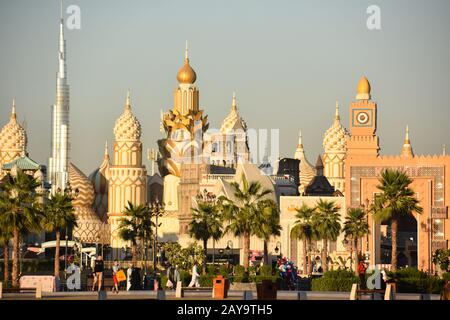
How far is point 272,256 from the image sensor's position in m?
130

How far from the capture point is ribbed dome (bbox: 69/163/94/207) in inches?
6969

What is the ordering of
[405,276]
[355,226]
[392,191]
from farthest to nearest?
[355,226] → [392,191] → [405,276]

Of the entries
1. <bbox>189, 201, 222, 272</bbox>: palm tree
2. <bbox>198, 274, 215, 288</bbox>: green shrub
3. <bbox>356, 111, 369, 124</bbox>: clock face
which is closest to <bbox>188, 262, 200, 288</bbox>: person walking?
<bbox>198, 274, 215, 288</bbox>: green shrub

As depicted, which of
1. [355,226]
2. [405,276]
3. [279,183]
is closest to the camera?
[405,276]

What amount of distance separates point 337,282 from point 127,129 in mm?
110837

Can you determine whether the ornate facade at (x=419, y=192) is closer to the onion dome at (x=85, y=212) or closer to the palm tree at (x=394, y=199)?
the palm tree at (x=394, y=199)

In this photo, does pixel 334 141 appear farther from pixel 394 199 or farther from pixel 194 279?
pixel 194 279

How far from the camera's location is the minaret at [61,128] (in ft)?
581

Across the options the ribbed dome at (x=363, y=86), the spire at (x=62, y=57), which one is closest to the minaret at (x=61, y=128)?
the spire at (x=62, y=57)

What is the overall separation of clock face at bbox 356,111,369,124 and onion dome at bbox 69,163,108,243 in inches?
1402

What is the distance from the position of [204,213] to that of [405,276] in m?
42.8

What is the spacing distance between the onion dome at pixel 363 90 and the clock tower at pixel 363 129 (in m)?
1.12

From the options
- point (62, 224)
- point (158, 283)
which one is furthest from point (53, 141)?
point (158, 283)
